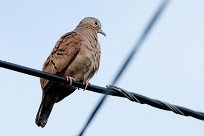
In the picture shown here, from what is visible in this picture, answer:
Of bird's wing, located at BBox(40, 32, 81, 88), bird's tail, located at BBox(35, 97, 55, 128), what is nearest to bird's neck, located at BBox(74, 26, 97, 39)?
bird's wing, located at BBox(40, 32, 81, 88)

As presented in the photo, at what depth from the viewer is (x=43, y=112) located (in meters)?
8.27

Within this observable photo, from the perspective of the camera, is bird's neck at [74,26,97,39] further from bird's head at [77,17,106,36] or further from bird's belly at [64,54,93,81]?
bird's belly at [64,54,93,81]

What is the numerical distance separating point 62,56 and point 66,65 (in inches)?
7.2

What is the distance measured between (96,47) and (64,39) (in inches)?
19.8

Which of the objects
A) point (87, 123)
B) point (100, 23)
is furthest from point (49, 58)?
point (87, 123)

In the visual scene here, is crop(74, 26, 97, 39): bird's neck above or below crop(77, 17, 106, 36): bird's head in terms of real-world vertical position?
above

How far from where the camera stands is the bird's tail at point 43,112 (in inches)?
319

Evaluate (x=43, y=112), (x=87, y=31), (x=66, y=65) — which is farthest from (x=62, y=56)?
(x=87, y=31)

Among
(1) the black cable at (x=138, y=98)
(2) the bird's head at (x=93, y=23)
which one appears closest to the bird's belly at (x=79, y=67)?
(2) the bird's head at (x=93, y=23)

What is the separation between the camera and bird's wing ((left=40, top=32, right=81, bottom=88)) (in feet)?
26.5

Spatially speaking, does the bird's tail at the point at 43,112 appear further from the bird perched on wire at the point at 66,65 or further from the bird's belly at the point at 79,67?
the bird's belly at the point at 79,67

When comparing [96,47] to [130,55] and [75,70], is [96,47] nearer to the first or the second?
[75,70]

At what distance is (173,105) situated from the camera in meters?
4.20

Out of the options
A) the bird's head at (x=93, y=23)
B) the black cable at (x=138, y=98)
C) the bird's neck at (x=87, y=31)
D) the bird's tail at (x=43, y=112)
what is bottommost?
the bird's tail at (x=43, y=112)
